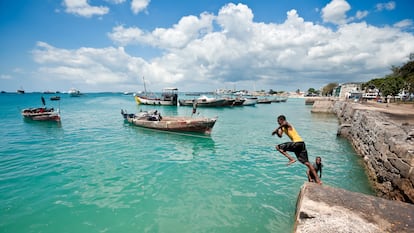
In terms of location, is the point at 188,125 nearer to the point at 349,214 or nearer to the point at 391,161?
the point at 391,161

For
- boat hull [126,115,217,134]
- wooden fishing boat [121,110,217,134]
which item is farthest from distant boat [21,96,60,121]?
boat hull [126,115,217,134]

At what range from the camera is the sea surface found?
6.12 metres

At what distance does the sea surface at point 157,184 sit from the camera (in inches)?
241

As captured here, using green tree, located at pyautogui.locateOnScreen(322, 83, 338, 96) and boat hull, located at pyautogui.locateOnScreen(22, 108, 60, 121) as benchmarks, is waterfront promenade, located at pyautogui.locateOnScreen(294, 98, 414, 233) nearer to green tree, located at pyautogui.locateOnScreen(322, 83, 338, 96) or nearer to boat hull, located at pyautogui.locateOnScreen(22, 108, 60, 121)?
boat hull, located at pyautogui.locateOnScreen(22, 108, 60, 121)

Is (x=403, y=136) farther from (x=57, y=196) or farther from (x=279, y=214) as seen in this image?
(x=57, y=196)

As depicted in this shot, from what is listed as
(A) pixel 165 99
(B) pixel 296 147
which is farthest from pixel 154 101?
(B) pixel 296 147

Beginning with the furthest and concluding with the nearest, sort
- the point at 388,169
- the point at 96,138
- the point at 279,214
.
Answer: the point at 96,138 < the point at 388,169 < the point at 279,214

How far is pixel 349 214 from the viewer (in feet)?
12.5

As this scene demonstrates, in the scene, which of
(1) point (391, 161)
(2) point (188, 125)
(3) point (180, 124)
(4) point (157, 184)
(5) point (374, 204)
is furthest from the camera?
(3) point (180, 124)

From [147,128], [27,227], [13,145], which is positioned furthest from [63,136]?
[27,227]

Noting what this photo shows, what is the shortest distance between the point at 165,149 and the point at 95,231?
8033mm

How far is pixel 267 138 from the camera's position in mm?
16891

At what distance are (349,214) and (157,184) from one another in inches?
273

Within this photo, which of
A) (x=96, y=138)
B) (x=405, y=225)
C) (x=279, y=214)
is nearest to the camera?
(x=405, y=225)
